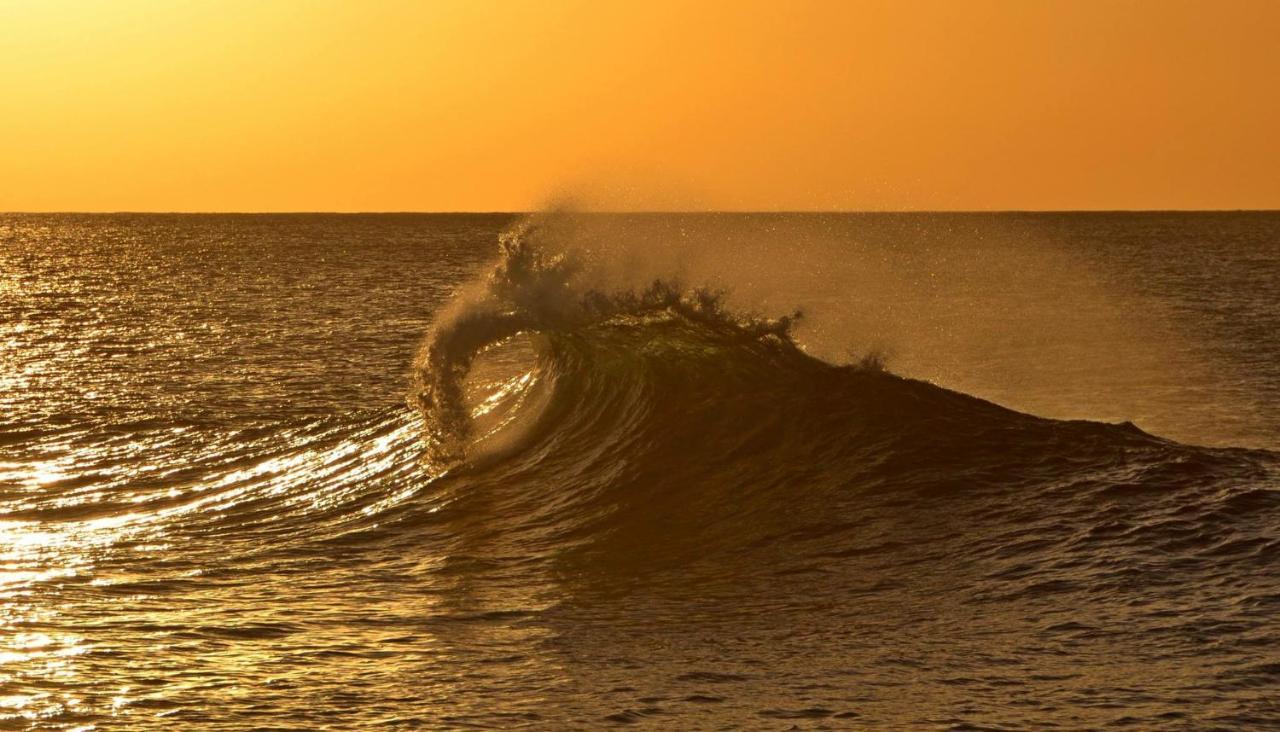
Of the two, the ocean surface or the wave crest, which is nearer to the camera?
the ocean surface

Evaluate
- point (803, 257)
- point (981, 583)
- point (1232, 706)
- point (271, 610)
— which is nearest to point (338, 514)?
point (271, 610)

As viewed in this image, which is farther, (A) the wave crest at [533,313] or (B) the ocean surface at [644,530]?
(A) the wave crest at [533,313]

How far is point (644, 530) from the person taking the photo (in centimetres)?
1383

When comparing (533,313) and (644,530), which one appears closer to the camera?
(644,530)

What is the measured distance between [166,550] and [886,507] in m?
6.48

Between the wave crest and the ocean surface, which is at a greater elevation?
the wave crest

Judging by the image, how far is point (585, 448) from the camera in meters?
17.2

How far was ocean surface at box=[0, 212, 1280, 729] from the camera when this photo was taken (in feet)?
28.5

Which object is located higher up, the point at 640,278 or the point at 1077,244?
the point at 1077,244

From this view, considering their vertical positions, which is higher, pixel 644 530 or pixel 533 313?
pixel 533 313

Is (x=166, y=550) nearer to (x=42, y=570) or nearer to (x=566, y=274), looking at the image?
(x=42, y=570)

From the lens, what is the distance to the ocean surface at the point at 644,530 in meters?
8.70

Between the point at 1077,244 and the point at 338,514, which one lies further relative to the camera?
the point at 1077,244

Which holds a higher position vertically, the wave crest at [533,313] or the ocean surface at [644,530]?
the wave crest at [533,313]
